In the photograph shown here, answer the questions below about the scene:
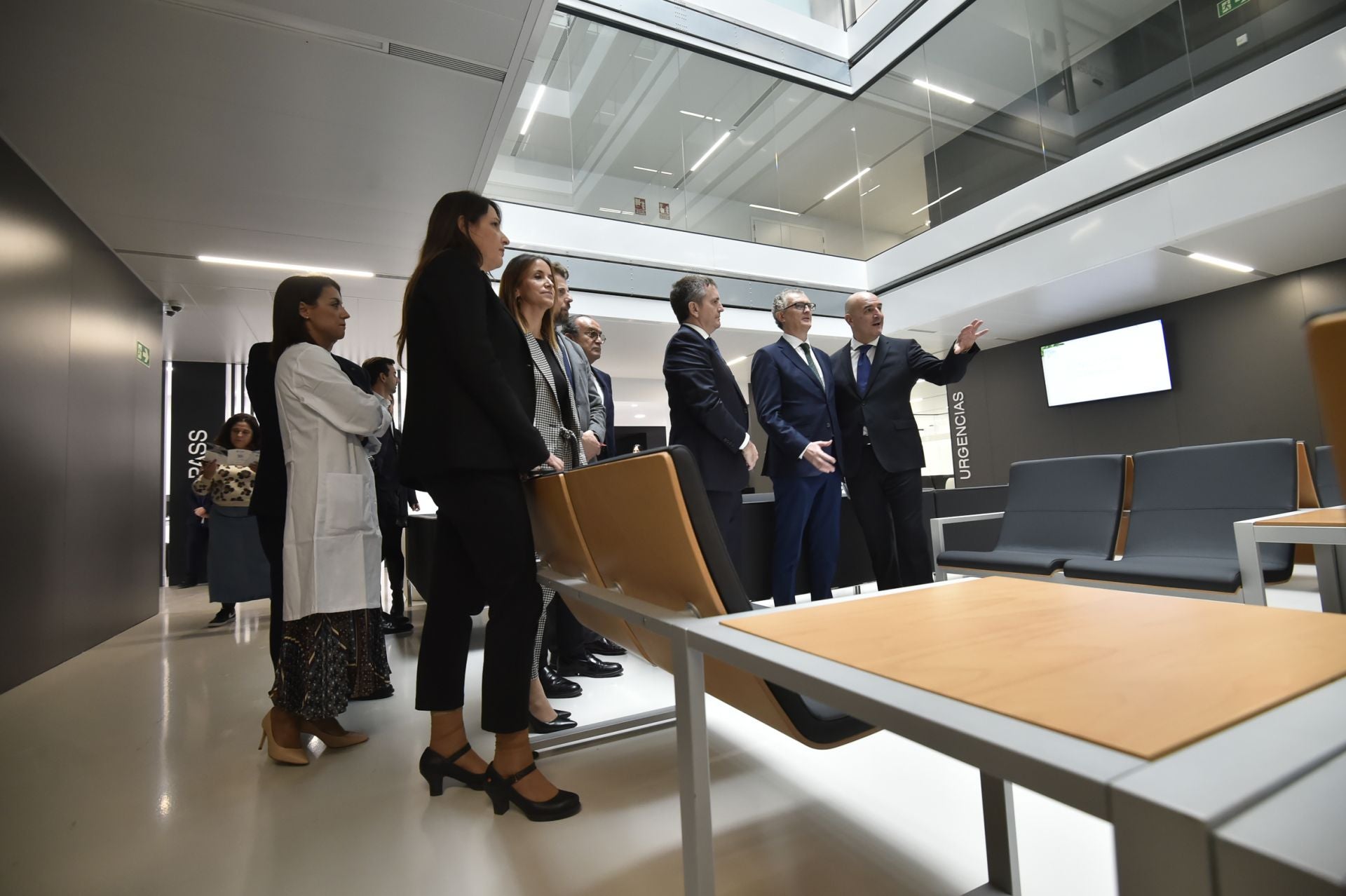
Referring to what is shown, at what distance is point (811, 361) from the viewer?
9.41ft

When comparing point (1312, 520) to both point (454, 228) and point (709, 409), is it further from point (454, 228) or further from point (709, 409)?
point (454, 228)

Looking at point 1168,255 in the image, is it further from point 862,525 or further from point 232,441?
point 232,441

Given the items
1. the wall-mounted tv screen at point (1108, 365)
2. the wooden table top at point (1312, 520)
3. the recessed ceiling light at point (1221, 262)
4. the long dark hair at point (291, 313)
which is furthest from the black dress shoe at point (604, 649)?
the wall-mounted tv screen at point (1108, 365)

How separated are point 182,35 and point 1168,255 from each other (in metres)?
6.79

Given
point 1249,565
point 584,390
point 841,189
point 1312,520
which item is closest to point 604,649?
point 584,390

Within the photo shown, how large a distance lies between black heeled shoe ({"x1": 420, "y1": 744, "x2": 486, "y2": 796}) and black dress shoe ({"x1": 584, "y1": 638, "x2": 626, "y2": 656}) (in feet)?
4.25

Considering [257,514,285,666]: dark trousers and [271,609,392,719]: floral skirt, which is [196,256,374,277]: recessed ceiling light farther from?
[271,609,392,719]: floral skirt

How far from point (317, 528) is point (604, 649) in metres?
1.49

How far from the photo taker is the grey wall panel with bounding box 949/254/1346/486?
5895mm

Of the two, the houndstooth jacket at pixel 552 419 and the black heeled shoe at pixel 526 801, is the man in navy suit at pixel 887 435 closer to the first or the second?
the houndstooth jacket at pixel 552 419

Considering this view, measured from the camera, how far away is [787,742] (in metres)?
1.78

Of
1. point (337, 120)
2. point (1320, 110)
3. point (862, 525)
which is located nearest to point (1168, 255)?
point (1320, 110)

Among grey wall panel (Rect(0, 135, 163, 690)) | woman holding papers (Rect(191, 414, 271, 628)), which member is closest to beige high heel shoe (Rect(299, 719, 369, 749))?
grey wall panel (Rect(0, 135, 163, 690))

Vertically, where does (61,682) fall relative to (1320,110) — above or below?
below
